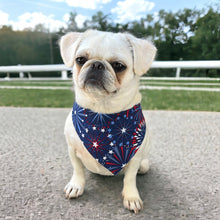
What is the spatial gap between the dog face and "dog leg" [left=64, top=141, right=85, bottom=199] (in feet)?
1.62

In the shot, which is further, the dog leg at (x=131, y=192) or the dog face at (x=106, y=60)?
the dog leg at (x=131, y=192)

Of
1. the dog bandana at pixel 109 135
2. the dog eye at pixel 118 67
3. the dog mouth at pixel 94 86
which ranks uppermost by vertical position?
the dog eye at pixel 118 67

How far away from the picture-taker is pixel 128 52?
1144mm

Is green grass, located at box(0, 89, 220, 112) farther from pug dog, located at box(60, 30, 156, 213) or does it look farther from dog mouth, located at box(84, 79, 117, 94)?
dog mouth, located at box(84, 79, 117, 94)

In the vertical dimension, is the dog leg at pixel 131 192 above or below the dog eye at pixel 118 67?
below

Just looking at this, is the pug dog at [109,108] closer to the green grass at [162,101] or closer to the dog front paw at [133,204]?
the dog front paw at [133,204]

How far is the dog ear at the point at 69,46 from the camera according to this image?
3.93 feet

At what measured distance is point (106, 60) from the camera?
1082mm

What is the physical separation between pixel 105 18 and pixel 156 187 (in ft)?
12.9

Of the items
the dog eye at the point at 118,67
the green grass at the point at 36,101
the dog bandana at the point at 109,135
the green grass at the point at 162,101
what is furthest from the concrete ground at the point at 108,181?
the green grass at the point at 36,101

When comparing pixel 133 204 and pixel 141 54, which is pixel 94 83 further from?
pixel 133 204

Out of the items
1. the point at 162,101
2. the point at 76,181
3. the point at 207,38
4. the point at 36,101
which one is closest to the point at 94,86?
the point at 76,181

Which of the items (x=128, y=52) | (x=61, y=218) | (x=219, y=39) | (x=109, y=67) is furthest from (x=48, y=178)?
(x=219, y=39)

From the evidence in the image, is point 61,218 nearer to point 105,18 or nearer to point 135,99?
point 135,99
